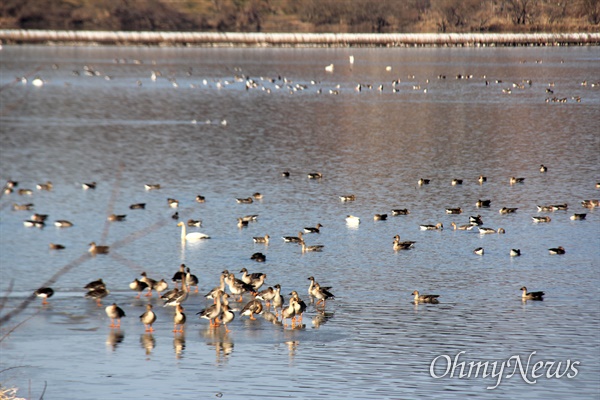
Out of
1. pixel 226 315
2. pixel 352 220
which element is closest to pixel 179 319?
pixel 226 315

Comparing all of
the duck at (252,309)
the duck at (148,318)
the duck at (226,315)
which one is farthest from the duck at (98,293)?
the duck at (226,315)

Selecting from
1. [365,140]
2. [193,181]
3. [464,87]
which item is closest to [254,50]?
[464,87]

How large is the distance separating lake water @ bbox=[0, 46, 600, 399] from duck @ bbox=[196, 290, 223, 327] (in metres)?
0.33

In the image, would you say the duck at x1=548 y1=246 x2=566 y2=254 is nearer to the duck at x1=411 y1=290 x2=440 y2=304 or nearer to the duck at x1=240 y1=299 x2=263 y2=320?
the duck at x1=411 y1=290 x2=440 y2=304

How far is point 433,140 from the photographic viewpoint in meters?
63.5

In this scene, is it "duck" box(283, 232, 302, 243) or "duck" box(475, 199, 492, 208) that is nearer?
"duck" box(283, 232, 302, 243)

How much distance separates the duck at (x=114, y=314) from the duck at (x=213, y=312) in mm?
1923

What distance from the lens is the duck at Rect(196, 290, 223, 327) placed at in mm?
23841

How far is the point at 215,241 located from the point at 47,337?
1161 cm

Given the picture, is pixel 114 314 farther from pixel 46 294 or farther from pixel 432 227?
pixel 432 227

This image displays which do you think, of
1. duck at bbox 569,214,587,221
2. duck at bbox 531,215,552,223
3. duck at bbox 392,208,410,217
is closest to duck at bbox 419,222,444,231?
duck at bbox 392,208,410,217

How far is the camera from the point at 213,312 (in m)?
24.0

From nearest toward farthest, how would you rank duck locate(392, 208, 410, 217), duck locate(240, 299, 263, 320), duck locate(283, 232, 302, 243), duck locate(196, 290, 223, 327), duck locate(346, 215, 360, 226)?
duck locate(196, 290, 223, 327)
duck locate(240, 299, 263, 320)
duck locate(283, 232, 302, 243)
duck locate(346, 215, 360, 226)
duck locate(392, 208, 410, 217)

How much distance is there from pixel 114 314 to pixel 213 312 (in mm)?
2384
